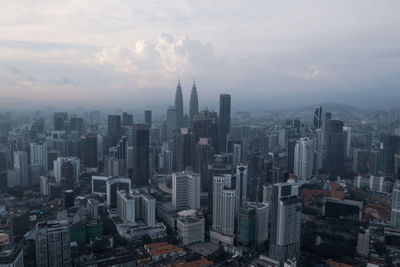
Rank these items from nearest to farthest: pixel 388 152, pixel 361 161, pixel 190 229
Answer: pixel 190 229 < pixel 388 152 < pixel 361 161

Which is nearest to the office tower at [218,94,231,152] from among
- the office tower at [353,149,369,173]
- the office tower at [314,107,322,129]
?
the office tower at [314,107,322,129]

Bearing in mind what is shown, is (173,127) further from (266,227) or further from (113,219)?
(266,227)

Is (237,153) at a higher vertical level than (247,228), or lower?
higher

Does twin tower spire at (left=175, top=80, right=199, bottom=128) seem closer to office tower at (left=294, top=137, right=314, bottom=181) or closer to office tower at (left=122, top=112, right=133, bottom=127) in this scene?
office tower at (left=122, top=112, right=133, bottom=127)

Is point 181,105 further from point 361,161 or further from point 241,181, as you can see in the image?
point 241,181

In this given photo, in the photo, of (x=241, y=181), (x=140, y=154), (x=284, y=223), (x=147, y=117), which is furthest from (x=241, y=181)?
(x=147, y=117)

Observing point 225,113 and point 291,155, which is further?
point 225,113

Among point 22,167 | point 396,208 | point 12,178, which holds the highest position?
point 22,167
